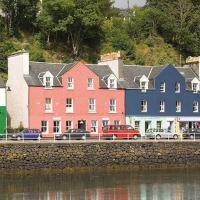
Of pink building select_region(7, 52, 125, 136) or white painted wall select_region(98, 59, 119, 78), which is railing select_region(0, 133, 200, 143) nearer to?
pink building select_region(7, 52, 125, 136)

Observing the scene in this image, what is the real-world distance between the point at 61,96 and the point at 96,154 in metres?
15.4

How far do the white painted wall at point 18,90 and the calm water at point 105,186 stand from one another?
17754mm

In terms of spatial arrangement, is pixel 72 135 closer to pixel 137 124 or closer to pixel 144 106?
pixel 137 124

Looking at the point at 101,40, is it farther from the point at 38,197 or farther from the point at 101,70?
the point at 38,197

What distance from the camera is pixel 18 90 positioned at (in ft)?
238

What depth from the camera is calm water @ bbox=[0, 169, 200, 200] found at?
44562mm

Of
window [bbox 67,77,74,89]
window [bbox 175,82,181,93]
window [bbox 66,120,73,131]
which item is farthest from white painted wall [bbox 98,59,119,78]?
window [bbox 66,120,73,131]

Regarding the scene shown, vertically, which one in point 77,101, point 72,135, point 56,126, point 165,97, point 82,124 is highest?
point 165,97

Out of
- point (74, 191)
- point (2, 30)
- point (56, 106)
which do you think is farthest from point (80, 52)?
point (74, 191)

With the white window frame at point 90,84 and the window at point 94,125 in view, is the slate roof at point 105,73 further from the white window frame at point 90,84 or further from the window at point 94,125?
the window at point 94,125

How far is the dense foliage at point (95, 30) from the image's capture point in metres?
91.2

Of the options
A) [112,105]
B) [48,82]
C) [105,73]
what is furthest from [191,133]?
[48,82]

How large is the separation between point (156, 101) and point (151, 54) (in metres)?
26.2

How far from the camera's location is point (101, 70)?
7875 cm
